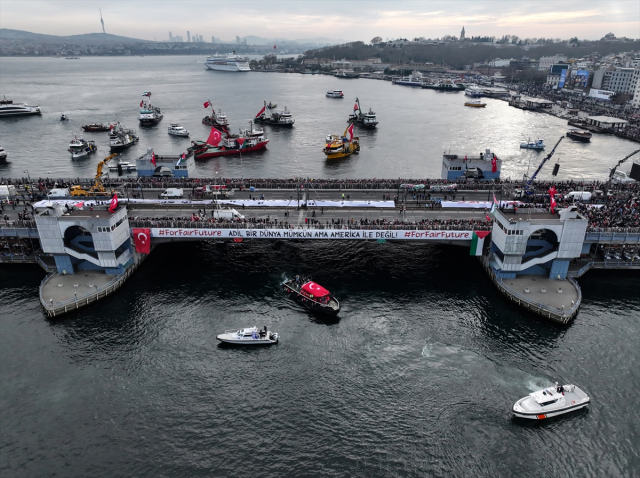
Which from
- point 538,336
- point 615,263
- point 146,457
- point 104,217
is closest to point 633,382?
point 538,336

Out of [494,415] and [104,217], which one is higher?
[104,217]

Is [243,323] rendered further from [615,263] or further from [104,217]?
[615,263]

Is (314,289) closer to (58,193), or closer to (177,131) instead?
(58,193)

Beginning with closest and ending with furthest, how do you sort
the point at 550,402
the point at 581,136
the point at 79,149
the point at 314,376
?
the point at 550,402
the point at 314,376
the point at 79,149
the point at 581,136

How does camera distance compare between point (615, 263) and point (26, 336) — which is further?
point (615, 263)

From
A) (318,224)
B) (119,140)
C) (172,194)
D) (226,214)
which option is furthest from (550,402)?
(119,140)

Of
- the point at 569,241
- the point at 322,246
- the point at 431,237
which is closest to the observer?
the point at 569,241

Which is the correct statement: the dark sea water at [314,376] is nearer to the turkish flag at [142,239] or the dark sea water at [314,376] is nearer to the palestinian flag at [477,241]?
the turkish flag at [142,239]
